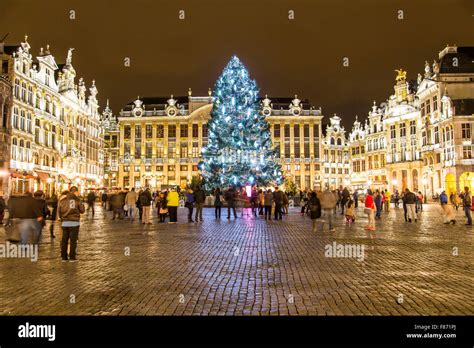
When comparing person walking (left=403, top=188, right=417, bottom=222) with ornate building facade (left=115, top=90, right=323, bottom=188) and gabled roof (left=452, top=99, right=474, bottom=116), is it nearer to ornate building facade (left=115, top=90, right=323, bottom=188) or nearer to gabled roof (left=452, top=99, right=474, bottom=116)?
gabled roof (left=452, top=99, right=474, bottom=116)

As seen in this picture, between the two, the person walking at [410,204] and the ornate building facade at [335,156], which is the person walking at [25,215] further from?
the ornate building facade at [335,156]

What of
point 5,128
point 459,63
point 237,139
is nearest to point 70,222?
point 237,139

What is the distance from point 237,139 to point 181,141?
5506cm

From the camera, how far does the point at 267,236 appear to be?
15.5m

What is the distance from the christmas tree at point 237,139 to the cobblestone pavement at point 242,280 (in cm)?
2536

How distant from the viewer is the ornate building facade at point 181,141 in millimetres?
91562

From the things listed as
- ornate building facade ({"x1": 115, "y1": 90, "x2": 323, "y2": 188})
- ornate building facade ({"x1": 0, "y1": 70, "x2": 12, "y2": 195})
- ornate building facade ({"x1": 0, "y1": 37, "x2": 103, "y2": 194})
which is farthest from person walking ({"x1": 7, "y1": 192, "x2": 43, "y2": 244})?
ornate building facade ({"x1": 115, "y1": 90, "x2": 323, "y2": 188})

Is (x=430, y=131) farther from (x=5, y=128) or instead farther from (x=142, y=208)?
(x=5, y=128)

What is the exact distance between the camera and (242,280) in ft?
26.0

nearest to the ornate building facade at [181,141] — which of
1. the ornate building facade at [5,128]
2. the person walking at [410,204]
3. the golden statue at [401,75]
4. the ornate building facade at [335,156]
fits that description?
the ornate building facade at [335,156]

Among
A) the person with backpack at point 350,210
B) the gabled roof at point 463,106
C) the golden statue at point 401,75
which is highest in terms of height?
the golden statue at point 401,75
